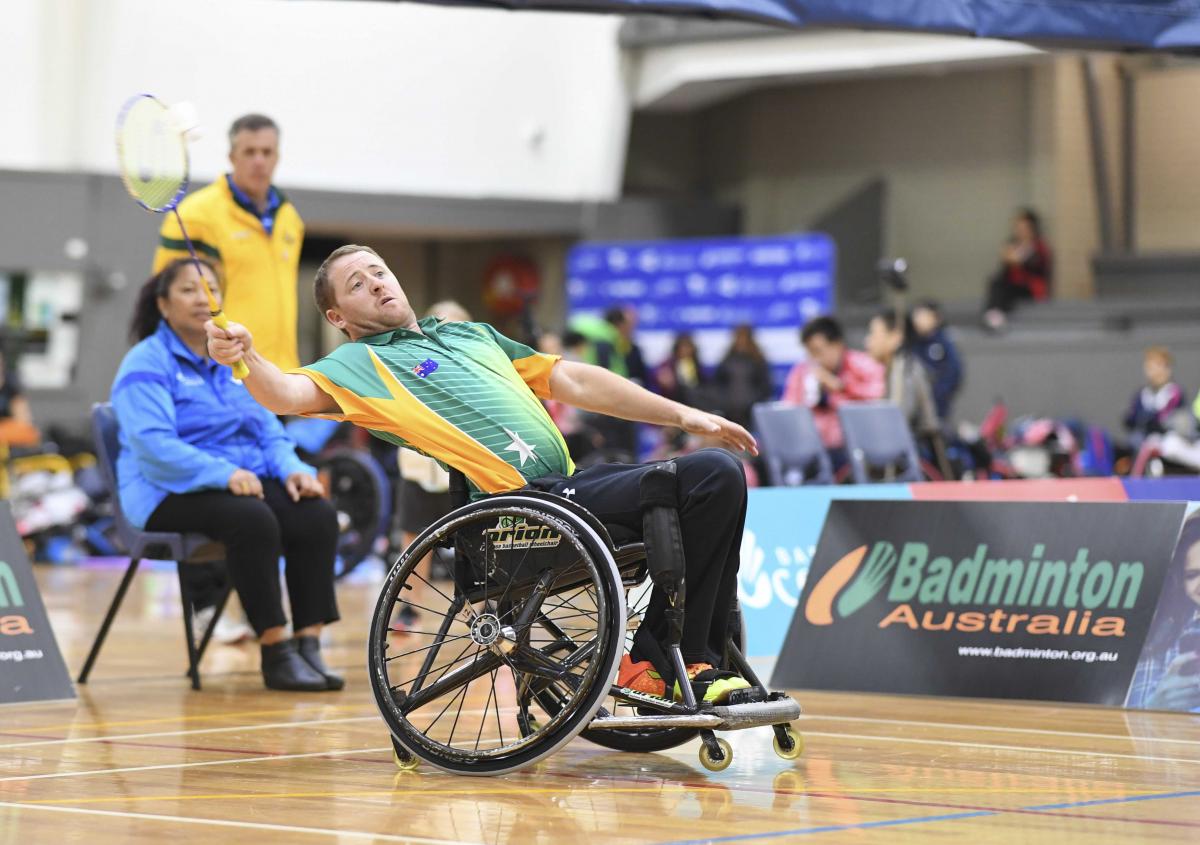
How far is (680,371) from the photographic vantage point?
1428 centimetres

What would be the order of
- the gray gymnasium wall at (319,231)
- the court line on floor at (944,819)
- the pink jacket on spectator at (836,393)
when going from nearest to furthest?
the court line on floor at (944,819) → the pink jacket on spectator at (836,393) → the gray gymnasium wall at (319,231)

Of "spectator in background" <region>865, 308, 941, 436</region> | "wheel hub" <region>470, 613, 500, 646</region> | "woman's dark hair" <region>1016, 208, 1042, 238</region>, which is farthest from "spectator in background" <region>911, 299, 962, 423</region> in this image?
"wheel hub" <region>470, 613, 500, 646</region>

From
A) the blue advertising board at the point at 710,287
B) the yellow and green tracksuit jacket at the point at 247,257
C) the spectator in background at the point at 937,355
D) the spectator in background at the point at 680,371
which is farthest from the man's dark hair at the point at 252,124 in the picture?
the blue advertising board at the point at 710,287

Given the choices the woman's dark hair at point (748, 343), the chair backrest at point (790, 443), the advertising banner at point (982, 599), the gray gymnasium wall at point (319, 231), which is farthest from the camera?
the gray gymnasium wall at point (319, 231)

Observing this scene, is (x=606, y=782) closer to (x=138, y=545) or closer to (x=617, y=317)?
(x=138, y=545)

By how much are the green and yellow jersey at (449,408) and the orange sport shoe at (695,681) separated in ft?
1.52

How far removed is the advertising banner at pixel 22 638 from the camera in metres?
5.02

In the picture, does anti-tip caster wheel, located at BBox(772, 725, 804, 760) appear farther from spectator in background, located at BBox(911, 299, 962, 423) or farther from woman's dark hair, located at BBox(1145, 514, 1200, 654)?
spectator in background, located at BBox(911, 299, 962, 423)

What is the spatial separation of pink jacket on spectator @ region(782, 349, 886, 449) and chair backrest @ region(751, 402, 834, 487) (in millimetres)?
585

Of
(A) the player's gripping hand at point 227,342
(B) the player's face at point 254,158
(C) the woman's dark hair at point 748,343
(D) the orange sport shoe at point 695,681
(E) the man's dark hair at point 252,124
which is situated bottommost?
(C) the woman's dark hair at point 748,343

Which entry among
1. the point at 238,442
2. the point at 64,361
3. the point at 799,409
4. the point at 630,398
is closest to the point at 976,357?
the point at 799,409

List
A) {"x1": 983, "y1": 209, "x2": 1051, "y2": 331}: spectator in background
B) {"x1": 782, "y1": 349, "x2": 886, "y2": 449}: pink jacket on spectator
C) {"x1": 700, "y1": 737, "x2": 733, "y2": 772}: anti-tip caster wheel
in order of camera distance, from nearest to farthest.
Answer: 1. {"x1": 700, "y1": 737, "x2": 733, "y2": 772}: anti-tip caster wheel
2. {"x1": 782, "y1": 349, "x2": 886, "y2": 449}: pink jacket on spectator
3. {"x1": 983, "y1": 209, "x2": 1051, "y2": 331}: spectator in background

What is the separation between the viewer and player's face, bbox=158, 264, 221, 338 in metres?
5.43

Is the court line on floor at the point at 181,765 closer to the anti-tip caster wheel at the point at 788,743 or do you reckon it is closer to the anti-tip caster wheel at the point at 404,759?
the anti-tip caster wheel at the point at 404,759
